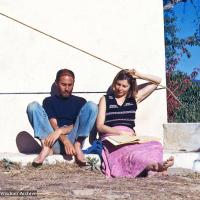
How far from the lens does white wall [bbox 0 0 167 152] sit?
5836 mm

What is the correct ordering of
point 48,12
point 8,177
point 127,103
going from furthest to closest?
point 48,12 → point 127,103 → point 8,177

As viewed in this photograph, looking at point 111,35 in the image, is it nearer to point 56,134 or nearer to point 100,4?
point 100,4

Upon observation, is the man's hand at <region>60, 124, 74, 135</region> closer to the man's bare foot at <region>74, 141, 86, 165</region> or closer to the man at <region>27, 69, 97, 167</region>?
the man at <region>27, 69, 97, 167</region>

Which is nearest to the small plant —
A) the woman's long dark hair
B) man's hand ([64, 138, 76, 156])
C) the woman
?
man's hand ([64, 138, 76, 156])

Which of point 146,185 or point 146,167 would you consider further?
point 146,167

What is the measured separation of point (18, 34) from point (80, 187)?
2348mm

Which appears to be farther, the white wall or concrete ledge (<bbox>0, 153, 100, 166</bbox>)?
the white wall

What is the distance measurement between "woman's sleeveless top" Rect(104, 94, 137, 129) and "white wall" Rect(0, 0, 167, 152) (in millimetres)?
515

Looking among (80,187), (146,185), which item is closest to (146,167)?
(146,185)

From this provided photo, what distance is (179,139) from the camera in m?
6.05

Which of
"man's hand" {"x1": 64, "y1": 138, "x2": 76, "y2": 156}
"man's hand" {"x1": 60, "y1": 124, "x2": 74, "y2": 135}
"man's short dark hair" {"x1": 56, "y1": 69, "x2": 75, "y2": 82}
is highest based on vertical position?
"man's short dark hair" {"x1": 56, "y1": 69, "x2": 75, "y2": 82}

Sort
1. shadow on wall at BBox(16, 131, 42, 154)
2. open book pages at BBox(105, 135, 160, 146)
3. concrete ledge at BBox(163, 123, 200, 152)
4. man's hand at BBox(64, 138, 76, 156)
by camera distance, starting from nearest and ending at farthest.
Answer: open book pages at BBox(105, 135, 160, 146)
man's hand at BBox(64, 138, 76, 156)
shadow on wall at BBox(16, 131, 42, 154)
concrete ledge at BBox(163, 123, 200, 152)

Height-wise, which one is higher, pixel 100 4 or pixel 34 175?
pixel 100 4

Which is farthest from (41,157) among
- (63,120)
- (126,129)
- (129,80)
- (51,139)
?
(129,80)
